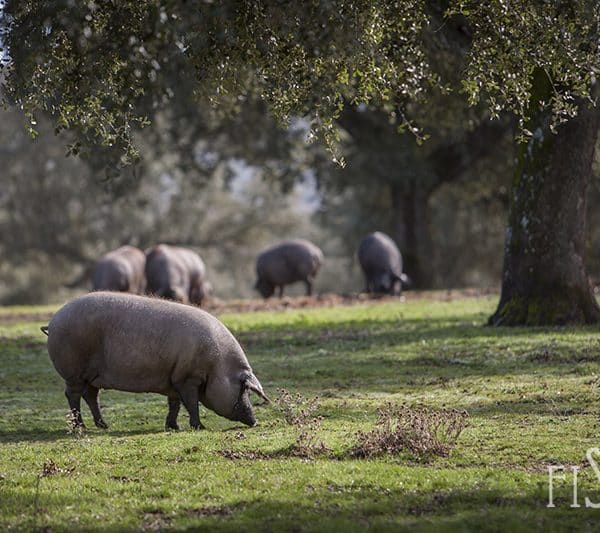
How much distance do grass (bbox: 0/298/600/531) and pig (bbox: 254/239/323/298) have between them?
58.5 ft

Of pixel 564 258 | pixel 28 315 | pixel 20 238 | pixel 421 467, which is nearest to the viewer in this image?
pixel 421 467

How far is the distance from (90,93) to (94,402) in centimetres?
387

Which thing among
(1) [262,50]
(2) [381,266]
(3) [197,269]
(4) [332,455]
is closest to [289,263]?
(2) [381,266]

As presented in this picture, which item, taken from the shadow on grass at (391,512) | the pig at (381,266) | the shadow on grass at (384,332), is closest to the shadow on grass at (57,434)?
the shadow on grass at (391,512)

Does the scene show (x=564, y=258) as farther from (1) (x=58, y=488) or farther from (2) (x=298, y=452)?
(1) (x=58, y=488)

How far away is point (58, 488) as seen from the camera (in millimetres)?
10328

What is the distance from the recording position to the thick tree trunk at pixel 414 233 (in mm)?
42719

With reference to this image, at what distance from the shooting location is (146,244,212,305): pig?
31.7 m

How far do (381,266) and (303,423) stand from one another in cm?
2343

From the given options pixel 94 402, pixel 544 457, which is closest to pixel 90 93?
pixel 94 402

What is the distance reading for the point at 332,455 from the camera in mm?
11602

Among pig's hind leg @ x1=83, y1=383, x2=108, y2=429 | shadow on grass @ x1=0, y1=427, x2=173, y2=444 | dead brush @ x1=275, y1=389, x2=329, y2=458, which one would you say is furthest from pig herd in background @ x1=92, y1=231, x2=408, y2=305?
shadow on grass @ x1=0, y1=427, x2=173, y2=444

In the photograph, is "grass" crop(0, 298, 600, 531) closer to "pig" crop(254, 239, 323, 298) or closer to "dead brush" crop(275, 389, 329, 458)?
"dead brush" crop(275, 389, 329, 458)

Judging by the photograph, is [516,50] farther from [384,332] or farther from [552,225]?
[384,332]
